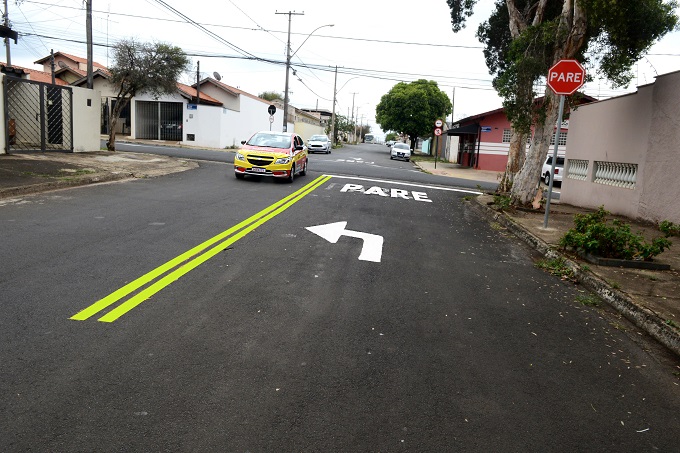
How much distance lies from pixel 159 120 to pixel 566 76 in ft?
117

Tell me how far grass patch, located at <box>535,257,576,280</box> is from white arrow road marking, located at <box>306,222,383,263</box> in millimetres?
2442

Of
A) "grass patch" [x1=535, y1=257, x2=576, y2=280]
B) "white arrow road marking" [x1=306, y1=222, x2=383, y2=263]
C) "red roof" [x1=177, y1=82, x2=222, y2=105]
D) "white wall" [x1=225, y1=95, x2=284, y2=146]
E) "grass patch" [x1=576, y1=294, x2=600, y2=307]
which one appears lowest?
"grass patch" [x1=576, y1=294, x2=600, y2=307]

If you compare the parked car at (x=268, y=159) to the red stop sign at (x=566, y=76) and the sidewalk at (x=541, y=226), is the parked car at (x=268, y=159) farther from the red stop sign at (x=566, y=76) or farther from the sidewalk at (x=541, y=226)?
the red stop sign at (x=566, y=76)

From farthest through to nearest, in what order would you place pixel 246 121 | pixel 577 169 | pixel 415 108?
pixel 415 108 → pixel 246 121 → pixel 577 169

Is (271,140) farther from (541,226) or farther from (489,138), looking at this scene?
(489,138)

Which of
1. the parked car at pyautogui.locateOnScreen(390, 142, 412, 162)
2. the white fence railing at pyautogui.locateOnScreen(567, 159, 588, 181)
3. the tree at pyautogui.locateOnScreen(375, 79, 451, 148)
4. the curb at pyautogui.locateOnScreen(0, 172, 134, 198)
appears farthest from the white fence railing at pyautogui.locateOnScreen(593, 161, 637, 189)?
the tree at pyautogui.locateOnScreen(375, 79, 451, 148)

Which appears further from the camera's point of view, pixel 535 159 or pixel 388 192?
pixel 388 192

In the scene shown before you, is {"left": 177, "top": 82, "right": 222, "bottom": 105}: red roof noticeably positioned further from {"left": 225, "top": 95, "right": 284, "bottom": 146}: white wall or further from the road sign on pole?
the road sign on pole

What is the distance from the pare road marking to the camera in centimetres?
1583

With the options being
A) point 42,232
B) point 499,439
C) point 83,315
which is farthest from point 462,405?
point 42,232

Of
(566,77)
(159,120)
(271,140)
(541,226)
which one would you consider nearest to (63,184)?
(271,140)

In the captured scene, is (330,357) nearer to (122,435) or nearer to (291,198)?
(122,435)

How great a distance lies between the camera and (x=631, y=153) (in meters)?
12.3

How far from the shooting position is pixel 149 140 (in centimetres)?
4053
